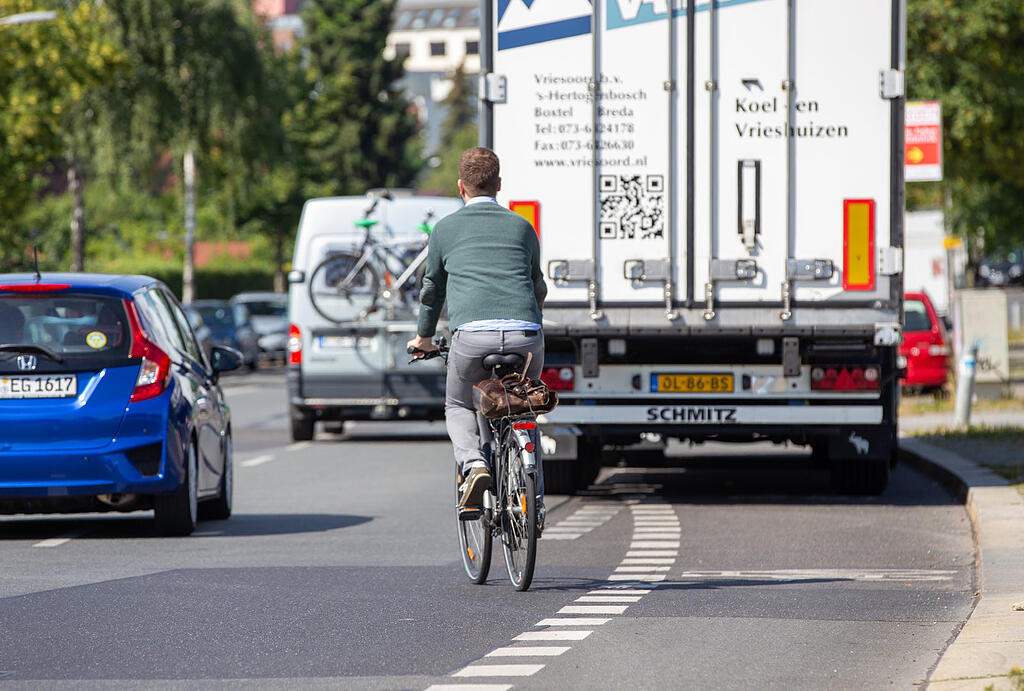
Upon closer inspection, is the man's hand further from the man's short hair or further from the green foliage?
the green foliage

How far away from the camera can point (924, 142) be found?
1872 centimetres

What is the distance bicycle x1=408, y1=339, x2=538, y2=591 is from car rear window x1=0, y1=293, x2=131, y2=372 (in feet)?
8.47

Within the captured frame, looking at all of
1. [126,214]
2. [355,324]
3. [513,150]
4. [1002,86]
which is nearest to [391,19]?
[126,214]

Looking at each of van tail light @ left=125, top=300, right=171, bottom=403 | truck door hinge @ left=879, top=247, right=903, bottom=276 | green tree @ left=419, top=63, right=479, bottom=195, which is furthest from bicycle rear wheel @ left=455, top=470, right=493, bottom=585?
green tree @ left=419, top=63, right=479, bottom=195

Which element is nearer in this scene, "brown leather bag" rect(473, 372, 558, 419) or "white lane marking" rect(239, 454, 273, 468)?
"brown leather bag" rect(473, 372, 558, 419)

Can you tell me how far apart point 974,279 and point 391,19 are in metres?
42.3

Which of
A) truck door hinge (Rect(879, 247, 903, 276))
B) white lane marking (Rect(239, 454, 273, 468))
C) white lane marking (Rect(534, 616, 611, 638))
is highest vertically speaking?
truck door hinge (Rect(879, 247, 903, 276))

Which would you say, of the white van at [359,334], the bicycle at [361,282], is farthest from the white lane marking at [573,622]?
the bicycle at [361,282]

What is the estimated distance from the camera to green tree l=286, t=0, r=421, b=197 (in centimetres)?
8831

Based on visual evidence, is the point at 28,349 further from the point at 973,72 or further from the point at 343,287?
the point at 973,72

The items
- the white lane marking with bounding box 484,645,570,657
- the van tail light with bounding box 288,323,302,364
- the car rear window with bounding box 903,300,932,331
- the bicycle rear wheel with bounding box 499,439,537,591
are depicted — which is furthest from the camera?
the car rear window with bounding box 903,300,932,331

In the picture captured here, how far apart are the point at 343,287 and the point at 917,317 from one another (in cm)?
1009

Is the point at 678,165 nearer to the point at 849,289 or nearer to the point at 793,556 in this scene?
the point at 849,289

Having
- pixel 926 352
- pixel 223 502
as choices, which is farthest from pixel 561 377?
pixel 926 352
